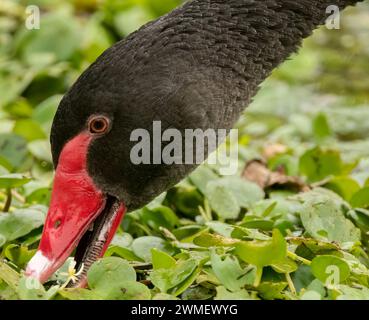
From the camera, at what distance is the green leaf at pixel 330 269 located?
5.16m

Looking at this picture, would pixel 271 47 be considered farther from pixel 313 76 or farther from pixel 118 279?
pixel 313 76

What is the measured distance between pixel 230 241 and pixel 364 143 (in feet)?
14.9

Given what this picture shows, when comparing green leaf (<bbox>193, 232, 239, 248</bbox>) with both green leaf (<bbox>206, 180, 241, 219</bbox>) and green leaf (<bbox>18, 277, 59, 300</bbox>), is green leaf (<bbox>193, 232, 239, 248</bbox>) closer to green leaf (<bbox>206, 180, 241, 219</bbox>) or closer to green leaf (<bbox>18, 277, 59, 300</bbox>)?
green leaf (<bbox>18, 277, 59, 300</bbox>)

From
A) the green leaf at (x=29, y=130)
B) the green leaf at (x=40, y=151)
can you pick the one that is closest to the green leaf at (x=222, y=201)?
the green leaf at (x=40, y=151)

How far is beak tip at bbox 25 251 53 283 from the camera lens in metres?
5.44

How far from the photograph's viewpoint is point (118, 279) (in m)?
5.17

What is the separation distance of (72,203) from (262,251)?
1402 millimetres

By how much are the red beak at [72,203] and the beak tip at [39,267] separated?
96 mm

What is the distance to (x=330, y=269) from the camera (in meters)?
5.17

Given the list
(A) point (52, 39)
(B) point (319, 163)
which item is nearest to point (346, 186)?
(B) point (319, 163)

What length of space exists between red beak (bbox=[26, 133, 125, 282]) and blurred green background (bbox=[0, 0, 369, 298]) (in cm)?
22

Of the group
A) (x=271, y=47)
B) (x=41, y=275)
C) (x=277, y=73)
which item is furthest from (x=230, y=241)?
(x=277, y=73)
